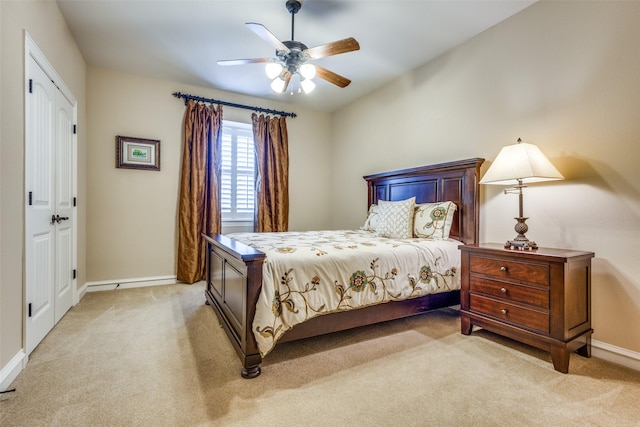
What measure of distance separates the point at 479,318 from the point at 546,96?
1863mm

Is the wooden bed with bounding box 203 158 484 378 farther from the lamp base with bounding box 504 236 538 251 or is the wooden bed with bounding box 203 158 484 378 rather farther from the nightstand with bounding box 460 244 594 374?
the lamp base with bounding box 504 236 538 251

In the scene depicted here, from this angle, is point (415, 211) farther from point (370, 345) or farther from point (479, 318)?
point (370, 345)

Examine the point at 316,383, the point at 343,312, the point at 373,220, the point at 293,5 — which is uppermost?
the point at 293,5

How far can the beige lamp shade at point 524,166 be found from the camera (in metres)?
2.03

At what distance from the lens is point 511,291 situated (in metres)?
2.07

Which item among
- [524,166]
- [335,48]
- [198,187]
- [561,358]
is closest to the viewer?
[561,358]

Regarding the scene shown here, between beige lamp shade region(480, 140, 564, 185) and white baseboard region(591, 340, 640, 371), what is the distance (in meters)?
1.19

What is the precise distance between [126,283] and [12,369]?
7.22 ft

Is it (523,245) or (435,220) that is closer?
(523,245)

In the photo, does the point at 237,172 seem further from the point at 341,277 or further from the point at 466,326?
the point at 466,326

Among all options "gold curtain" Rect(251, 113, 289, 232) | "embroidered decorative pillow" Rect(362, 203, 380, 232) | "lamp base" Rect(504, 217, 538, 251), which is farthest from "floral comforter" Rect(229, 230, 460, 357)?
"gold curtain" Rect(251, 113, 289, 232)

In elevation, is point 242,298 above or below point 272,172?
below

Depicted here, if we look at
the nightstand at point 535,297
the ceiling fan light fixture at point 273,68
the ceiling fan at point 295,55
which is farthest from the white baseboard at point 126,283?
the nightstand at point 535,297

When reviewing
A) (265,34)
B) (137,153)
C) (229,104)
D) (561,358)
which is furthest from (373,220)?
(137,153)
